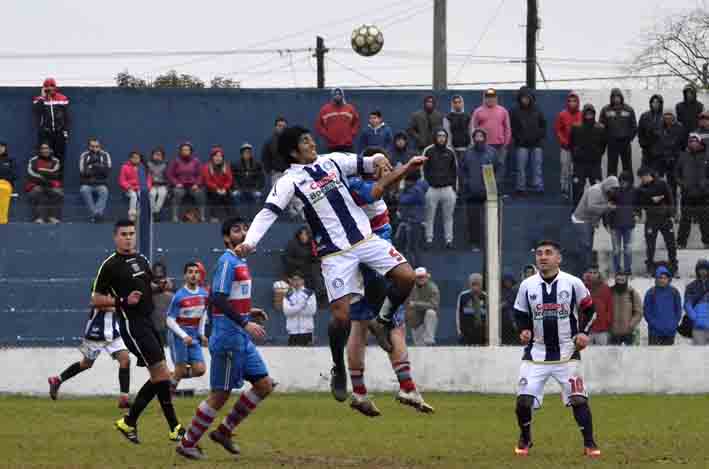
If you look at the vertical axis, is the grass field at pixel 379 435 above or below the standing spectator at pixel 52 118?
below

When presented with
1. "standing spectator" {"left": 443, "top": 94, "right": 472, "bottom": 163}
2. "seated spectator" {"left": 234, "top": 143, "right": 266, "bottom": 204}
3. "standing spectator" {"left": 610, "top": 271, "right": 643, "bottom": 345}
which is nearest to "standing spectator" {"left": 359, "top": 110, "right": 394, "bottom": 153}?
"standing spectator" {"left": 443, "top": 94, "right": 472, "bottom": 163}

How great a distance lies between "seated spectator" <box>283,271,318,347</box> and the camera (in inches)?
834

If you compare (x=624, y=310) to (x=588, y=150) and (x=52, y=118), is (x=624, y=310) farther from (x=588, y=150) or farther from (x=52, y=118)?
(x=52, y=118)

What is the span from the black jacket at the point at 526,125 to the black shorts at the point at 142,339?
14474mm

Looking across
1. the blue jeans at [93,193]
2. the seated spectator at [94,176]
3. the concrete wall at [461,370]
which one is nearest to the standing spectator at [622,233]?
the concrete wall at [461,370]

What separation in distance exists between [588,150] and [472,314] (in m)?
6.35

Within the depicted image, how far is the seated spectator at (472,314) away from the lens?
71.5ft

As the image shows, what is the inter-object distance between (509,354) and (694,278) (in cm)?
308

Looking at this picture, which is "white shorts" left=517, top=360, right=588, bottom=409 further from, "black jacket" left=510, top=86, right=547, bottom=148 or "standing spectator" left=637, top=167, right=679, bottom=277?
"black jacket" left=510, top=86, right=547, bottom=148

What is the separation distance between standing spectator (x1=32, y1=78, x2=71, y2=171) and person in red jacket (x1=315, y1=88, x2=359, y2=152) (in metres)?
5.25

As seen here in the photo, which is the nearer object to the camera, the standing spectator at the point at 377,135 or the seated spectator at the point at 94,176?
the seated spectator at the point at 94,176

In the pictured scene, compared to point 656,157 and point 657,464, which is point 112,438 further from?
point 656,157

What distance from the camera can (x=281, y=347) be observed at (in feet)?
74.0

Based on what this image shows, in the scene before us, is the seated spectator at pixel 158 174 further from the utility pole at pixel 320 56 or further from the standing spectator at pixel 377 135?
the utility pole at pixel 320 56
